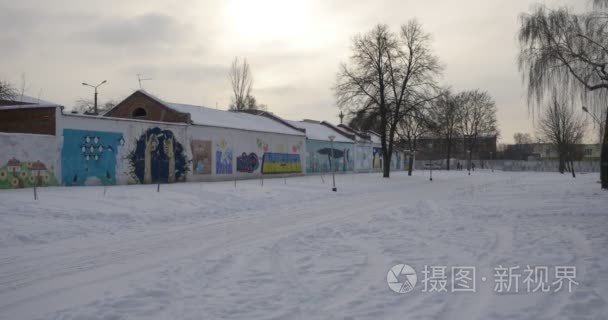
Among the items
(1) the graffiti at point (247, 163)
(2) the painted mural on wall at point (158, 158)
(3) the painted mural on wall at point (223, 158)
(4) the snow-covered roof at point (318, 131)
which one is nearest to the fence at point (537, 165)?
(4) the snow-covered roof at point (318, 131)

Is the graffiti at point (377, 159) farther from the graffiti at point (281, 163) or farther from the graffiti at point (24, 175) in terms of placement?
the graffiti at point (24, 175)

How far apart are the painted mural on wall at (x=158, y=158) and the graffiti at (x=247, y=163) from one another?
17.2 ft

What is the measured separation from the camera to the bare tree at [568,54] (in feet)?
60.1

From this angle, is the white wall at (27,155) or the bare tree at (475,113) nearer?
the white wall at (27,155)

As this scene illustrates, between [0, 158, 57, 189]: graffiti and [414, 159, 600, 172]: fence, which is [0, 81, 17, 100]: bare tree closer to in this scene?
[0, 158, 57, 189]: graffiti

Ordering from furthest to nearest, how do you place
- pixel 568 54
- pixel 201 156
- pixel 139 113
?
pixel 139 113 → pixel 201 156 → pixel 568 54

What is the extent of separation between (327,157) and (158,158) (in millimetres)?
21791

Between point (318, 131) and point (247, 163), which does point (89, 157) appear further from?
point (318, 131)

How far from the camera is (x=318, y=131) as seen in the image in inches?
1929

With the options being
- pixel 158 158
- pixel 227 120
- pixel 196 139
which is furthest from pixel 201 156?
pixel 227 120

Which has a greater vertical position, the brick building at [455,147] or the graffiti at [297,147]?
the brick building at [455,147]

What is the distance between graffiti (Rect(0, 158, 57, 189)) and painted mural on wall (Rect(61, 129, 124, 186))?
80 centimetres

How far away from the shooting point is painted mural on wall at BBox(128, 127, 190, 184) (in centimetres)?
2497

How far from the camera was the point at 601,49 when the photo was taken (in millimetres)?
18266
